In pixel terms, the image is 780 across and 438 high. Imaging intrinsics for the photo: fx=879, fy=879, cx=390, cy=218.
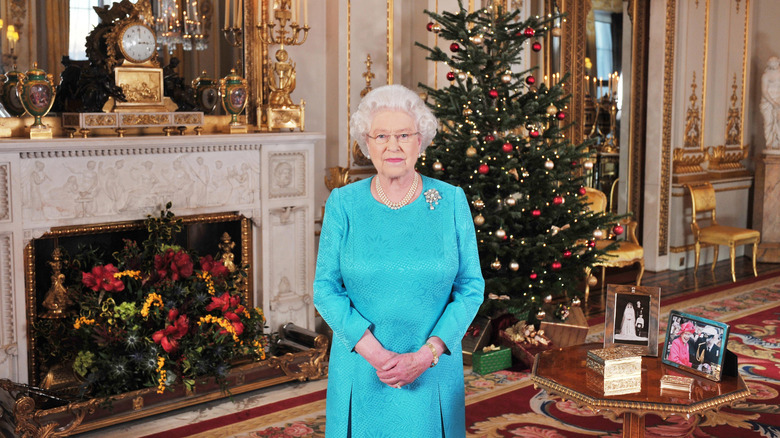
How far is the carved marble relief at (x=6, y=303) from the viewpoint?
455cm

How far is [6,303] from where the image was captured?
4.57 meters

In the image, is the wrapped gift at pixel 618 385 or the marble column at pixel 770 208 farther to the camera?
the marble column at pixel 770 208

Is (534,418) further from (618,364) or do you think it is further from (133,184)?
(133,184)

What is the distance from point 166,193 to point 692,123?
6141mm

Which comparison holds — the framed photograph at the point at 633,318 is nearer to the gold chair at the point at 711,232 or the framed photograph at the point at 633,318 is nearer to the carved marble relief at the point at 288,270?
the carved marble relief at the point at 288,270

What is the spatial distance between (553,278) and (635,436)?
8.06 ft

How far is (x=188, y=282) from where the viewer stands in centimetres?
500

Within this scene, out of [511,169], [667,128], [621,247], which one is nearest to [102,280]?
[511,169]

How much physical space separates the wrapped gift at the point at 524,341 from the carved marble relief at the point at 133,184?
1.89 meters

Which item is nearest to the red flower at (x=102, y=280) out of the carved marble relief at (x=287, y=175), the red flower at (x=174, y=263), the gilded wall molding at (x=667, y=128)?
the red flower at (x=174, y=263)

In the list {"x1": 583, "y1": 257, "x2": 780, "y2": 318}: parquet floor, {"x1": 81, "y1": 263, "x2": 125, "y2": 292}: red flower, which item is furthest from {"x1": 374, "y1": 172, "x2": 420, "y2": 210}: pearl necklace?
{"x1": 583, "y1": 257, "x2": 780, "y2": 318}: parquet floor

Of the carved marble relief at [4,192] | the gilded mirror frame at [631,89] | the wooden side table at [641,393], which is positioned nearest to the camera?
the wooden side table at [641,393]

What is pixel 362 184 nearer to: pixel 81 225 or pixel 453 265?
pixel 453 265

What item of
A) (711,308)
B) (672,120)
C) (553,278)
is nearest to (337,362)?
(553,278)
